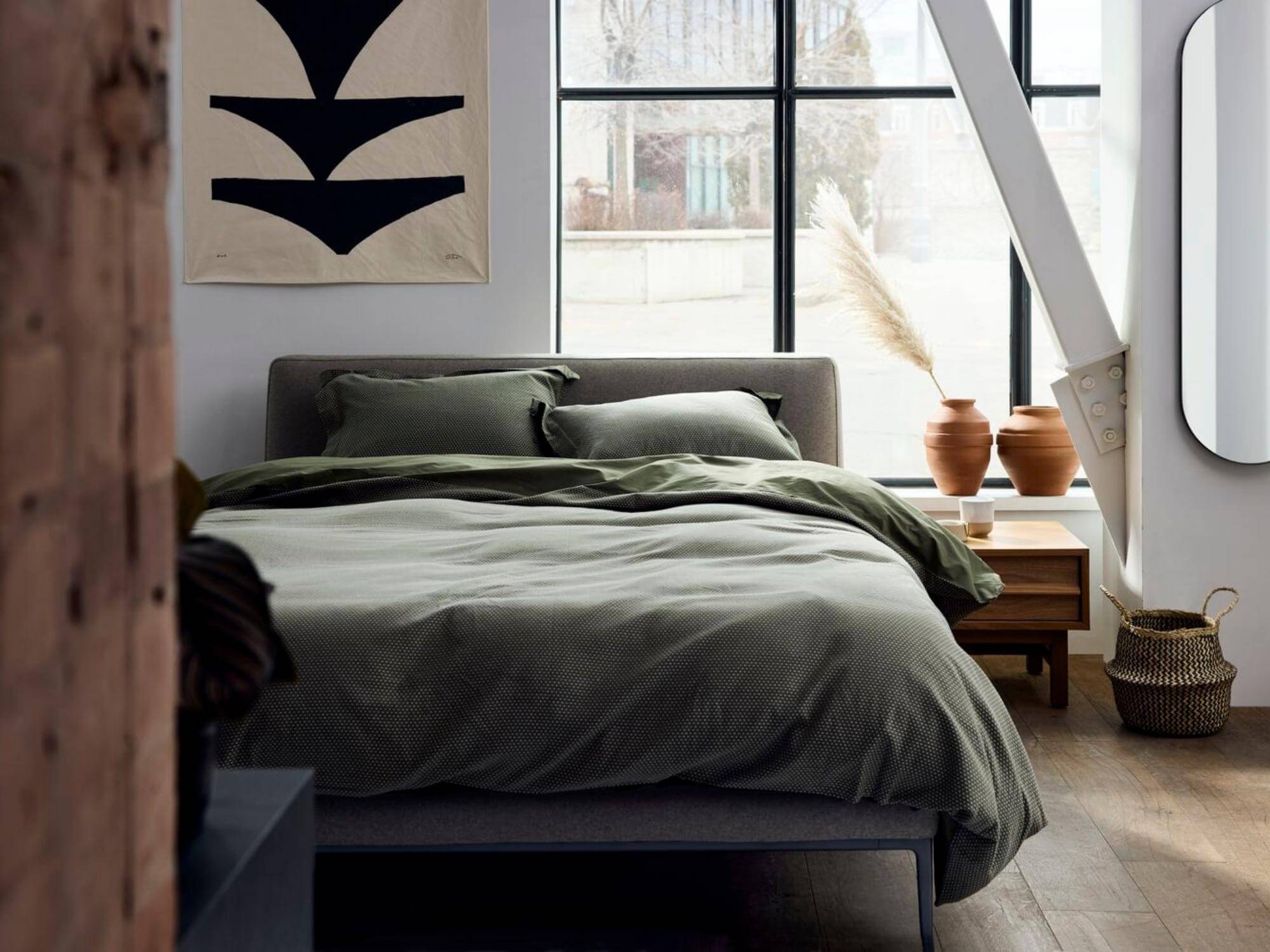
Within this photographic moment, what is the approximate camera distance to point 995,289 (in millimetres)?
4984

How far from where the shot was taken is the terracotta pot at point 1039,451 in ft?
15.1

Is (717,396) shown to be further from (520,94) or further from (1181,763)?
(1181,763)

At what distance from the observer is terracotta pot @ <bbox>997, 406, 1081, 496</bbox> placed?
461 cm

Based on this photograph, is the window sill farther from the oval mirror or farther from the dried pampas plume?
the oval mirror

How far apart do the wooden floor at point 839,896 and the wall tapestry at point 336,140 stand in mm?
2630

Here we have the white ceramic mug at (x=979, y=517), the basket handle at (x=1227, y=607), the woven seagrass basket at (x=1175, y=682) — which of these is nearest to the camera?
the woven seagrass basket at (x=1175, y=682)

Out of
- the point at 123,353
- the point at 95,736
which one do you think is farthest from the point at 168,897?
the point at 123,353

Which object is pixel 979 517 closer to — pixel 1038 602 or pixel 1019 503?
pixel 1038 602

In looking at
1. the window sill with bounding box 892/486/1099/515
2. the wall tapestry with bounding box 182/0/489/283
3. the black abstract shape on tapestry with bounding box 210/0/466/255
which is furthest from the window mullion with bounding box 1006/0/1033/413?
the black abstract shape on tapestry with bounding box 210/0/466/255

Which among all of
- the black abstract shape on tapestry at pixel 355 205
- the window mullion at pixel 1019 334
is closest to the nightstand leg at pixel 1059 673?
the window mullion at pixel 1019 334

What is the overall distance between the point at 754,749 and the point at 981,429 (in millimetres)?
2769

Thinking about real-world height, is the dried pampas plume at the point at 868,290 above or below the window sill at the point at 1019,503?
above

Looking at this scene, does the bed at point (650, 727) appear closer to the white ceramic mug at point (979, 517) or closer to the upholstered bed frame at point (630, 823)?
the upholstered bed frame at point (630, 823)

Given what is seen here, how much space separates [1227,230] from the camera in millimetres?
3900
